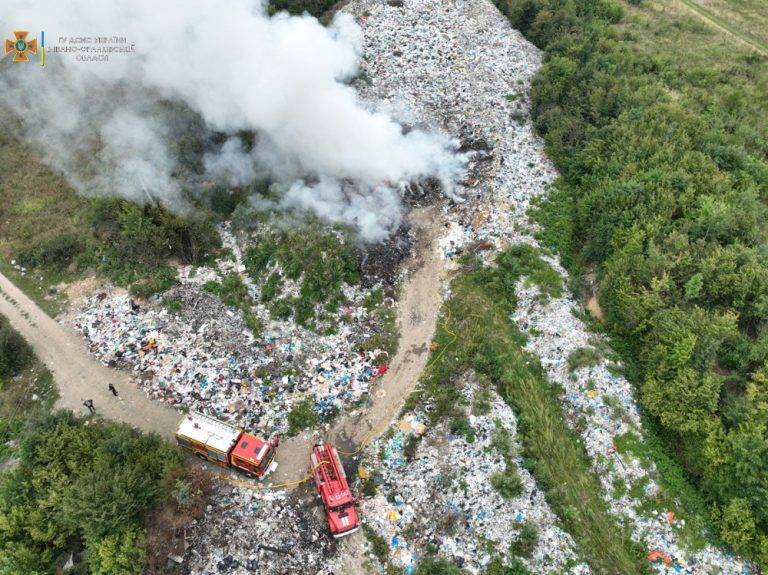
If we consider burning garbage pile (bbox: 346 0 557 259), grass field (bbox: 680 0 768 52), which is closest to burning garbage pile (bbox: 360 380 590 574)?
burning garbage pile (bbox: 346 0 557 259)

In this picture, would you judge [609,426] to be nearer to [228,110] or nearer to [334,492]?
[334,492]

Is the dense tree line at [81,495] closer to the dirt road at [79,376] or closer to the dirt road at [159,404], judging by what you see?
the dirt road at [79,376]

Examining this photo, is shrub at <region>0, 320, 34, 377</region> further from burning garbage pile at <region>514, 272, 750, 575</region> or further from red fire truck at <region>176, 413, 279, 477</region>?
burning garbage pile at <region>514, 272, 750, 575</region>

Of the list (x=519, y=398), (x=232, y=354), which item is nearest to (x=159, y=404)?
(x=232, y=354)

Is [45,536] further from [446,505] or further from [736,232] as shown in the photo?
[736,232]

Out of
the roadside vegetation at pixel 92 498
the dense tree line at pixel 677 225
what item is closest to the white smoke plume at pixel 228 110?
the dense tree line at pixel 677 225

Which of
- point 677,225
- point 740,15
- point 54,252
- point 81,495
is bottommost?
point 54,252

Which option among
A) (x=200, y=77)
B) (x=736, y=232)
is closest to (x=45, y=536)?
(x=200, y=77)
